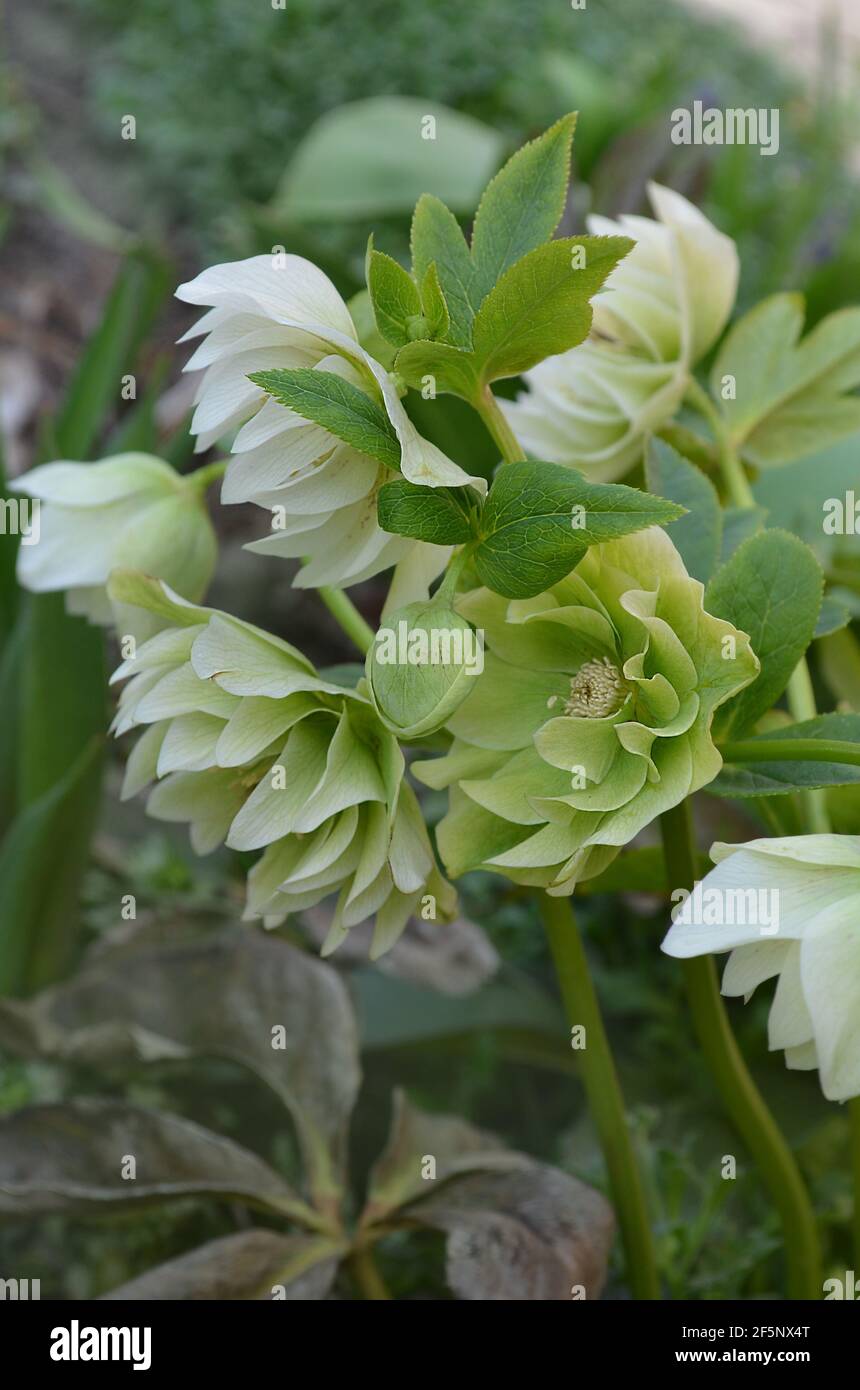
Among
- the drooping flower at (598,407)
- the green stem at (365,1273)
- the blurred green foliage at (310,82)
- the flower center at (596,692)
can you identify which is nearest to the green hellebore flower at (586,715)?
the flower center at (596,692)

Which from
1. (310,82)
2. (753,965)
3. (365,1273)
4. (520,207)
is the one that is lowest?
(365,1273)

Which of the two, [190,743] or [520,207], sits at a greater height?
[520,207]

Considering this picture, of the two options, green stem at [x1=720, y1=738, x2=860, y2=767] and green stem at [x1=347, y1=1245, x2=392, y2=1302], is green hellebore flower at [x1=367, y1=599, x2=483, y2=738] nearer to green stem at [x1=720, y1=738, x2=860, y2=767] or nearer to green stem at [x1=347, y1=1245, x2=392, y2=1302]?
green stem at [x1=720, y1=738, x2=860, y2=767]

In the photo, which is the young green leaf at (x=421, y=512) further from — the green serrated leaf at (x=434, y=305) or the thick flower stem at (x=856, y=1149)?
the thick flower stem at (x=856, y=1149)

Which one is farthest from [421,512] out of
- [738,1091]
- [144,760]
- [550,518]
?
[738,1091]

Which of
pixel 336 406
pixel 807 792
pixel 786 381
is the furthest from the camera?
pixel 786 381

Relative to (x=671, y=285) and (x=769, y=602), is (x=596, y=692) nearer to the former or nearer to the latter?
(x=769, y=602)

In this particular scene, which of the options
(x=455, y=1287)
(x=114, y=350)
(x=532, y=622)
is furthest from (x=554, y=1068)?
(x=114, y=350)
